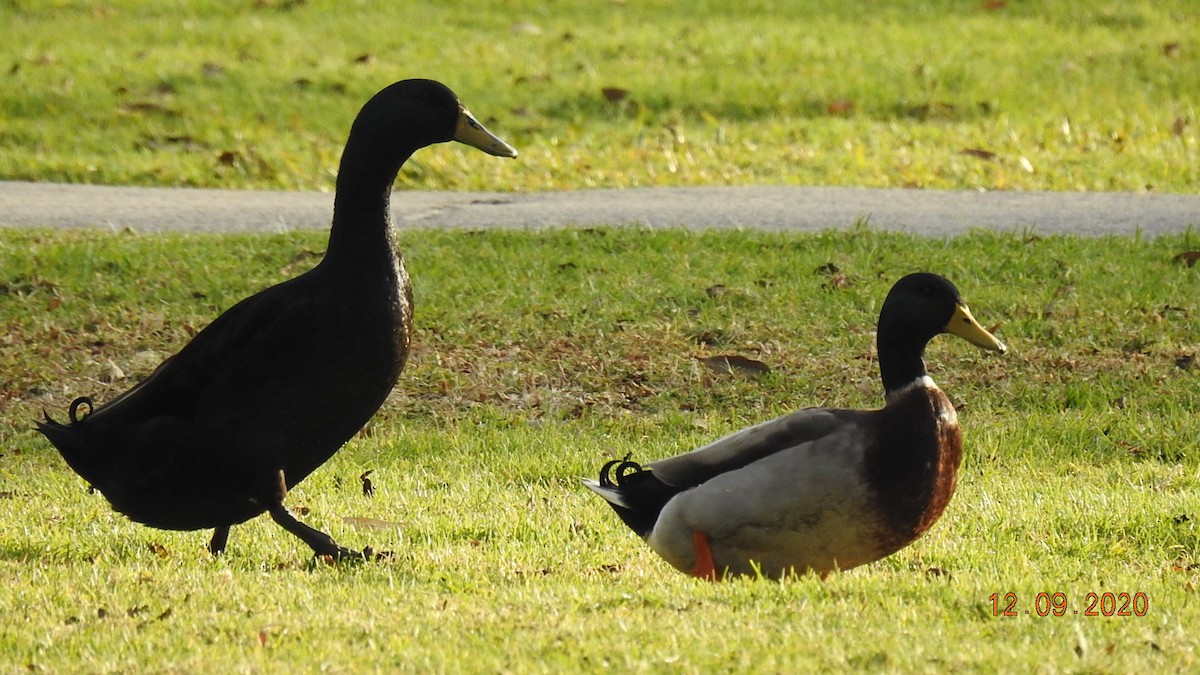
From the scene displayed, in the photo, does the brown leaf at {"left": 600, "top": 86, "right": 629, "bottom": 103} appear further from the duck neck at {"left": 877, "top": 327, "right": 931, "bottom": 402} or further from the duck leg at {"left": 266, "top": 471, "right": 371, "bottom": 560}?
the duck leg at {"left": 266, "top": 471, "right": 371, "bottom": 560}

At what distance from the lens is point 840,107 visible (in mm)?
13453

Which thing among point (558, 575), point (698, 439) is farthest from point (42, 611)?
point (698, 439)

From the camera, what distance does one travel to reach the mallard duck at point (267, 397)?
4.65 m

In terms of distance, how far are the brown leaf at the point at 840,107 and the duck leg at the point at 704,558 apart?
369 inches

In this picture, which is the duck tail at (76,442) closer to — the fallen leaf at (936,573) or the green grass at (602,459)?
the green grass at (602,459)

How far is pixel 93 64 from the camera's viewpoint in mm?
14289

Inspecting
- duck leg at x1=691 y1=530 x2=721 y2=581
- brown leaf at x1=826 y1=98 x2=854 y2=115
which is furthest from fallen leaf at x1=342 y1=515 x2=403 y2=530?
brown leaf at x1=826 y1=98 x2=854 y2=115

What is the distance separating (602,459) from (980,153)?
6.61 meters

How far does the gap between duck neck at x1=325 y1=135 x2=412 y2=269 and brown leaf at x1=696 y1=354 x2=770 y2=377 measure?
257cm

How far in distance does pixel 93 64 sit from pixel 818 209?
7175 mm

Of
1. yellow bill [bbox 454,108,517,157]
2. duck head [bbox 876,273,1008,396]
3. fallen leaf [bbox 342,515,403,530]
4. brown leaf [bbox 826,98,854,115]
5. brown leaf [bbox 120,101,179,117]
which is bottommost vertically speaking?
brown leaf [bbox 826,98,854,115]

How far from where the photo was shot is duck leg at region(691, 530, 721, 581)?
4.47 meters

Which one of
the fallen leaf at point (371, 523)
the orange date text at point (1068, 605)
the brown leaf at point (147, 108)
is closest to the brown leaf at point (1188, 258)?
the orange date text at point (1068, 605)

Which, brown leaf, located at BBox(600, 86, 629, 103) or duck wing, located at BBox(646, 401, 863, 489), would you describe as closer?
duck wing, located at BBox(646, 401, 863, 489)
